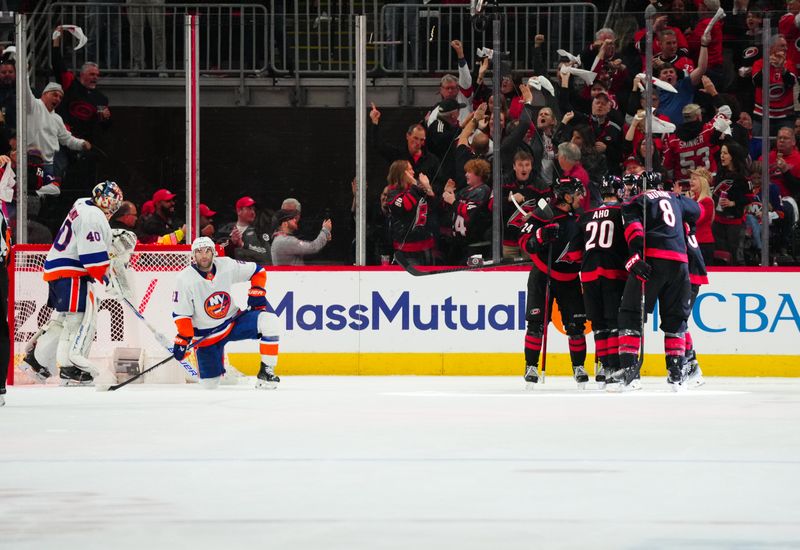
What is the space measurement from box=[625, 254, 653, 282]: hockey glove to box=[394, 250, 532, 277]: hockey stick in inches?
62.6

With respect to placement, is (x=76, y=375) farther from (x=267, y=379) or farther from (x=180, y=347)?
(x=267, y=379)

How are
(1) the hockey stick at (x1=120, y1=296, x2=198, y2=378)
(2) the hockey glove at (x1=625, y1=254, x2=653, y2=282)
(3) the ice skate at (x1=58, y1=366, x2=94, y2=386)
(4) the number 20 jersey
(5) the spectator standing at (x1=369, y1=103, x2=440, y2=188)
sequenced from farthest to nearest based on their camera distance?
(5) the spectator standing at (x1=369, y1=103, x2=440, y2=188) → (1) the hockey stick at (x1=120, y1=296, x2=198, y2=378) → (3) the ice skate at (x1=58, y1=366, x2=94, y2=386) → (4) the number 20 jersey → (2) the hockey glove at (x1=625, y1=254, x2=653, y2=282)

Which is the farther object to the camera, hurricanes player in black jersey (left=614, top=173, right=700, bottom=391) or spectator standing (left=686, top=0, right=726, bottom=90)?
spectator standing (left=686, top=0, right=726, bottom=90)

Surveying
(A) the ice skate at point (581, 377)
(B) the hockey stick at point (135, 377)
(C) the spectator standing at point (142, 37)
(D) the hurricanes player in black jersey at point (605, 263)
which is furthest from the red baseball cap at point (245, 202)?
(A) the ice skate at point (581, 377)

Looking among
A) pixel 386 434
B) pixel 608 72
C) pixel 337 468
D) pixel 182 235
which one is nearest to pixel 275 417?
pixel 386 434

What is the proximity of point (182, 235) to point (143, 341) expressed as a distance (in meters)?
0.97

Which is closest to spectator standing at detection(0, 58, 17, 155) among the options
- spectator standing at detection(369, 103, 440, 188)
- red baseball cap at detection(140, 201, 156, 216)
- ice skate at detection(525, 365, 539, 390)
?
red baseball cap at detection(140, 201, 156, 216)

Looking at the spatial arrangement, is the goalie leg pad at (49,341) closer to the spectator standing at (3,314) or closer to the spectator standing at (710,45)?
the spectator standing at (3,314)

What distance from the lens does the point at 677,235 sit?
9.06m

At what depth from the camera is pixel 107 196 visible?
9.71m

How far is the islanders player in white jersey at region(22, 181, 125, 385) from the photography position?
9.50 m

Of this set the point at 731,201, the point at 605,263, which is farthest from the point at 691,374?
the point at 731,201

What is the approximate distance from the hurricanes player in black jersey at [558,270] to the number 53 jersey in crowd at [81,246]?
8.86 feet

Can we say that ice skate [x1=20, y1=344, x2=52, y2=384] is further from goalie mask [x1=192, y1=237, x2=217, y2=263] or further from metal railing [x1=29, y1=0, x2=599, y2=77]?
metal railing [x1=29, y1=0, x2=599, y2=77]
